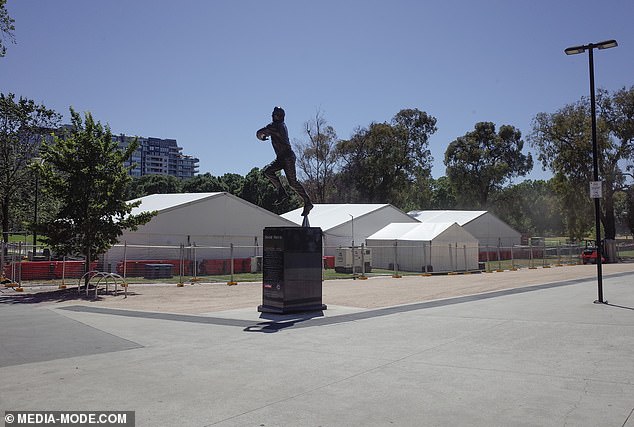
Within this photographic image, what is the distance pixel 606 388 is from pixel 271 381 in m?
4.16

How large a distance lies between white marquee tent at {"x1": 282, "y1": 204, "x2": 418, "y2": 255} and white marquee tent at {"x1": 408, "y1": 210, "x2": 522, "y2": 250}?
30.5 feet

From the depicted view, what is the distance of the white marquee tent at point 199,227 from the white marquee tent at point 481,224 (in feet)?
76.7

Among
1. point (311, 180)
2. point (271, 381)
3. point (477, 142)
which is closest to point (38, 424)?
point (271, 381)

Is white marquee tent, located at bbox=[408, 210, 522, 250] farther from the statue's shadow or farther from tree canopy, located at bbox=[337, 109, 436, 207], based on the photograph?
the statue's shadow

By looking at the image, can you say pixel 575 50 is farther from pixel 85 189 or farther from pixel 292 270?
pixel 85 189

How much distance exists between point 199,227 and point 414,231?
1590 cm

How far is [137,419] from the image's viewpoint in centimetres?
592

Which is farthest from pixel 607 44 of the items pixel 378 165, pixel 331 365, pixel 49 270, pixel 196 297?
pixel 378 165

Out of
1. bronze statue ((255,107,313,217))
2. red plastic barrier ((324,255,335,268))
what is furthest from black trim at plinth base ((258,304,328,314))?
red plastic barrier ((324,255,335,268))

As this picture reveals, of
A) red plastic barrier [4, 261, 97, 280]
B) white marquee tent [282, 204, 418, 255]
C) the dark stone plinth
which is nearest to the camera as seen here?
the dark stone plinth

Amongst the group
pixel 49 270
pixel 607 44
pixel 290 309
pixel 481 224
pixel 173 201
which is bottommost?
pixel 290 309

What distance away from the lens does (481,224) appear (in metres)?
62.1

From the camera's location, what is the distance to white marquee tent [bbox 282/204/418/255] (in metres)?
48.9

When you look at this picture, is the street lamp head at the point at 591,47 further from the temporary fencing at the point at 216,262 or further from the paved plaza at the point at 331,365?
the temporary fencing at the point at 216,262
